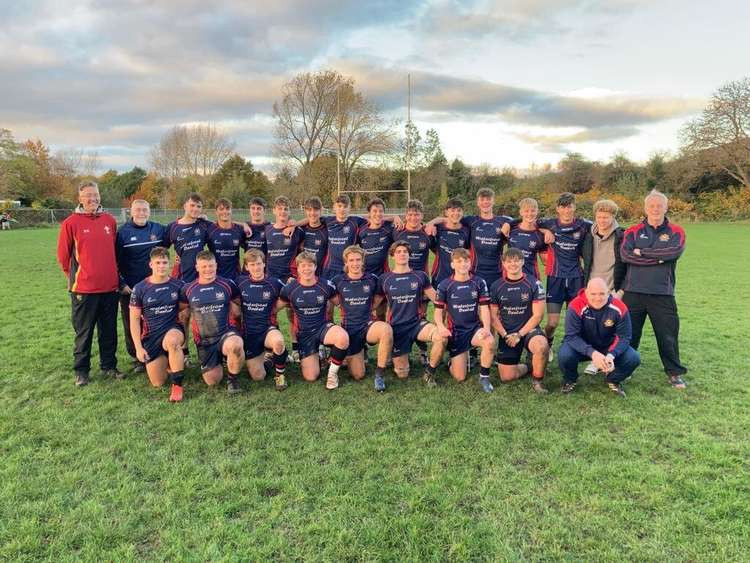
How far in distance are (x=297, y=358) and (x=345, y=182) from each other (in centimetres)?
2990

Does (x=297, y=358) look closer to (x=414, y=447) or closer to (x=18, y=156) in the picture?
(x=414, y=447)

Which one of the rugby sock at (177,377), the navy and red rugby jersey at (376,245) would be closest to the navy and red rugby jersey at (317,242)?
the navy and red rugby jersey at (376,245)

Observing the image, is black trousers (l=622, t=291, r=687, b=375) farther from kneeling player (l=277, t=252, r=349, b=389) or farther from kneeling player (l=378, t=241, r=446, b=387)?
kneeling player (l=277, t=252, r=349, b=389)

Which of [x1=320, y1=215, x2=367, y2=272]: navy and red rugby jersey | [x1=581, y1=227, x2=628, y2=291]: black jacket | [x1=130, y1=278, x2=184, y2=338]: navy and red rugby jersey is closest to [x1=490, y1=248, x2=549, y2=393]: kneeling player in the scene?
[x1=581, y1=227, x2=628, y2=291]: black jacket

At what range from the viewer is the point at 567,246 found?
17.3 ft

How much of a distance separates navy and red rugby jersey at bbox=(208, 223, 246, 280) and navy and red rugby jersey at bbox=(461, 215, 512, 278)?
2.67 metres

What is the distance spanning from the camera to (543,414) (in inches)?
156

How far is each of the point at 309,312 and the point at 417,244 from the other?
1.49m

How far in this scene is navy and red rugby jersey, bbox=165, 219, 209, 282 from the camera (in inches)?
210

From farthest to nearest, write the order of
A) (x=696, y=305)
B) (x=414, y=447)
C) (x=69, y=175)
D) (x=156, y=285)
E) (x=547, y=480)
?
(x=69, y=175) < (x=696, y=305) < (x=156, y=285) < (x=414, y=447) < (x=547, y=480)

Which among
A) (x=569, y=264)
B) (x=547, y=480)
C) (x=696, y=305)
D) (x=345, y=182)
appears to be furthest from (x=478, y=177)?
(x=547, y=480)

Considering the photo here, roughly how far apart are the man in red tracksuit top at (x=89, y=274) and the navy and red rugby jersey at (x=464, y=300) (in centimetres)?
322

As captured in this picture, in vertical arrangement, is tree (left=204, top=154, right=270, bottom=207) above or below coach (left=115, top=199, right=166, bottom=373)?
above

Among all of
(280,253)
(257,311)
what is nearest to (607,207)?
(280,253)
